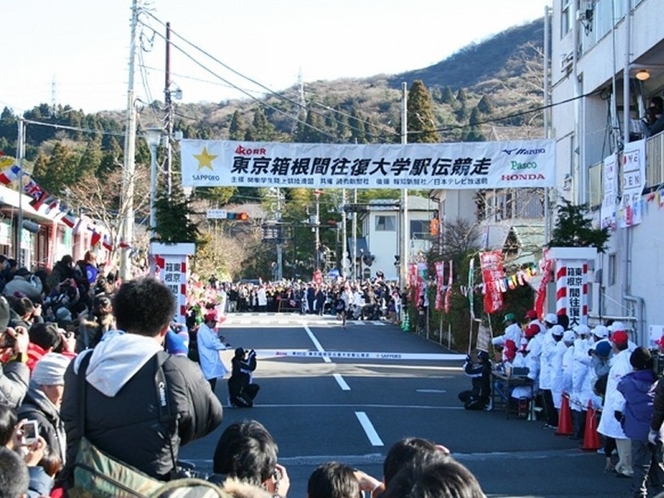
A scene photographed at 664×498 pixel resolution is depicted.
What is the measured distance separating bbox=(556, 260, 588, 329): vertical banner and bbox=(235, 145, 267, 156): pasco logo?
657 cm

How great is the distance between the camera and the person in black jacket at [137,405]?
15.3 feet

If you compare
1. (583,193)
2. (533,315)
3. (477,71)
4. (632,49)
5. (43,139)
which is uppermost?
(477,71)

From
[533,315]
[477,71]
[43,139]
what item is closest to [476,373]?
[533,315]

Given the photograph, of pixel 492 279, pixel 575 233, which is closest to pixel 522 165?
pixel 575 233

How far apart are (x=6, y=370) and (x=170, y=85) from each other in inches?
1125

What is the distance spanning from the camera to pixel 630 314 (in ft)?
68.3

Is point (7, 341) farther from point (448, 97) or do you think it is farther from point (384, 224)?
point (448, 97)

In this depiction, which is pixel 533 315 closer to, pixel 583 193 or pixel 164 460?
pixel 583 193

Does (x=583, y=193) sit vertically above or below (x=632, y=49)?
below

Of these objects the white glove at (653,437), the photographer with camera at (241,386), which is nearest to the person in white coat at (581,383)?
the white glove at (653,437)

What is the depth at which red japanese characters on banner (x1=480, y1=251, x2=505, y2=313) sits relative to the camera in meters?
27.1

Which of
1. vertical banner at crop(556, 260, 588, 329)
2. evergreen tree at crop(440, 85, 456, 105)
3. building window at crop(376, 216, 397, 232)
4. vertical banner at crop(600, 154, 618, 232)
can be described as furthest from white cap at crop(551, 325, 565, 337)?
evergreen tree at crop(440, 85, 456, 105)

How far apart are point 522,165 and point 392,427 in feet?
29.0

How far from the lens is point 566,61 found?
27766 millimetres
